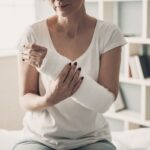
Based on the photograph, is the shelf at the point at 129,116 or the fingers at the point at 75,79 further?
the shelf at the point at 129,116

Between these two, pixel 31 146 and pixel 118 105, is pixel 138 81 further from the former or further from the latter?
pixel 31 146

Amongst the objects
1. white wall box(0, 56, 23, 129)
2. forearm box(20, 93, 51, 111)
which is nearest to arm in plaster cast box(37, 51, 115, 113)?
forearm box(20, 93, 51, 111)

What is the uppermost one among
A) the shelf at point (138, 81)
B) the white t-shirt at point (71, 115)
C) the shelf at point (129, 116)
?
the white t-shirt at point (71, 115)

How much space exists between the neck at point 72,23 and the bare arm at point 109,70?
0.53 feet

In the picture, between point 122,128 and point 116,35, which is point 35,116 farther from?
point 122,128

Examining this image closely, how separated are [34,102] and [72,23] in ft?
1.17

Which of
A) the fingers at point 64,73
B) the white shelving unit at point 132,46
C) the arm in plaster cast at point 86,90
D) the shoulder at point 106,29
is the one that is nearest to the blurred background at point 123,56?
the white shelving unit at point 132,46

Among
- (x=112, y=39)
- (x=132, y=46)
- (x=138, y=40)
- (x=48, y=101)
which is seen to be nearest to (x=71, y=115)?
(x=48, y=101)

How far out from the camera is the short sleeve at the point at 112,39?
132cm

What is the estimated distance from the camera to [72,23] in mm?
1364

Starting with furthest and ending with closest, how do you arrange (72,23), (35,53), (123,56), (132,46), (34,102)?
(123,56)
(132,46)
(72,23)
(34,102)
(35,53)

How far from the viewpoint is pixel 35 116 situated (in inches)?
51.4

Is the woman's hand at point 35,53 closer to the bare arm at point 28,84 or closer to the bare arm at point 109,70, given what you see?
the bare arm at point 28,84

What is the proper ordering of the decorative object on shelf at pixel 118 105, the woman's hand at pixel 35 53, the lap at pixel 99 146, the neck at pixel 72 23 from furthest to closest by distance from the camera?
the decorative object on shelf at pixel 118 105 < the neck at pixel 72 23 < the lap at pixel 99 146 < the woman's hand at pixel 35 53
